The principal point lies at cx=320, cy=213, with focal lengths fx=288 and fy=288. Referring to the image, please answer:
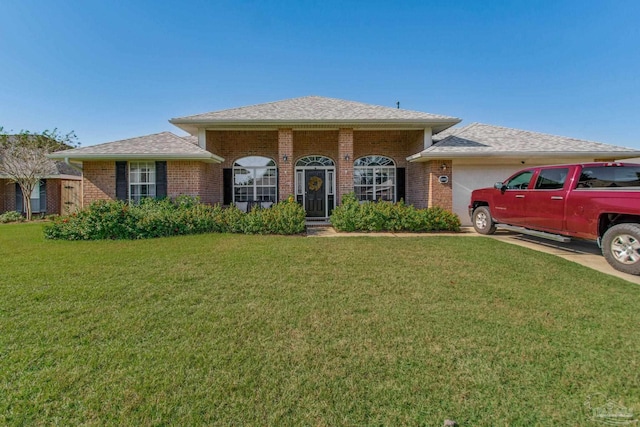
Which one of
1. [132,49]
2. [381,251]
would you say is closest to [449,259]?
[381,251]

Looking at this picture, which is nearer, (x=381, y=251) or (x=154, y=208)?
(x=381, y=251)

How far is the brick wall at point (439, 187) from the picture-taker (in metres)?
11.2

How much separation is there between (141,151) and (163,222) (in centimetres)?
372

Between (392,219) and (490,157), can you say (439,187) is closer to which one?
(490,157)

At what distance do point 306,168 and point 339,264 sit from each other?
8016mm

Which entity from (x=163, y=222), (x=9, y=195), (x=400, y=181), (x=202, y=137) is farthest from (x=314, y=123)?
(x=9, y=195)

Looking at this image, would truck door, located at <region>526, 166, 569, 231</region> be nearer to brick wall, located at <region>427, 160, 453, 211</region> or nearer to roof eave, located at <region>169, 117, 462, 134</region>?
brick wall, located at <region>427, 160, 453, 211</region>

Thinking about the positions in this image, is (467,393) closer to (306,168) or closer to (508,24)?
(306,168)

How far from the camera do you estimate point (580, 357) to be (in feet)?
8.80

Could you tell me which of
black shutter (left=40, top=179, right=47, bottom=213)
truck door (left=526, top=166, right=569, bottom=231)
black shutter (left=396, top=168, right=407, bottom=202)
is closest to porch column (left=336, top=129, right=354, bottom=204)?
black shutter (left=396, top=168, right=407, bottom=202)

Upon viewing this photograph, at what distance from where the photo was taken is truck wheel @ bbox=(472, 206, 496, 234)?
9109mm

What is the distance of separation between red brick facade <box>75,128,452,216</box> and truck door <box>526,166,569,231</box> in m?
4.01

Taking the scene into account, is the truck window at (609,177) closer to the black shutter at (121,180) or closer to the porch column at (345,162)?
the porch column at (345,162)

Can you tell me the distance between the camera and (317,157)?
1325 centimetres
